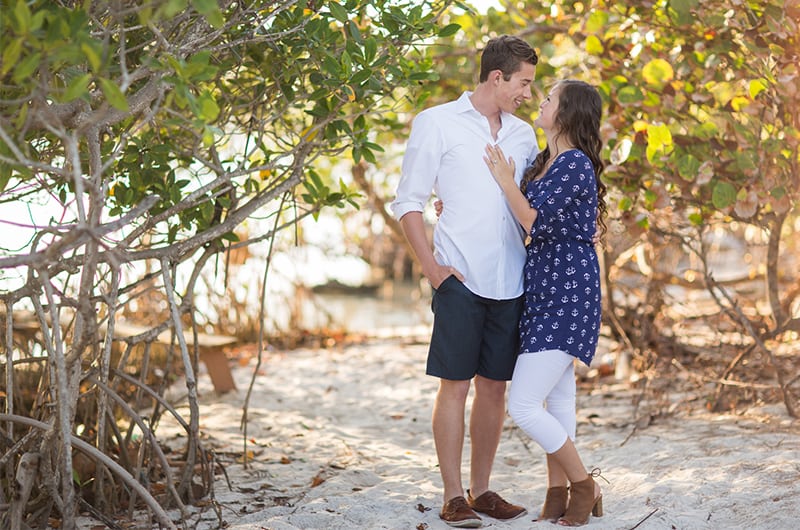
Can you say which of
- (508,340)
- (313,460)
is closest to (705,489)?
(508,340)

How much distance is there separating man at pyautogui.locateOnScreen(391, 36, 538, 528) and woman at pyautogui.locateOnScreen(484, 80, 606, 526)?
0.08 meters

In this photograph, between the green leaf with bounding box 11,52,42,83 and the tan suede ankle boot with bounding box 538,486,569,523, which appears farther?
the tan suede ankle boot with bounding box 538,486,569,523

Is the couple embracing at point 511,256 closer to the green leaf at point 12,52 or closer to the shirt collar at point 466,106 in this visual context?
the shirt collar at point 466,106

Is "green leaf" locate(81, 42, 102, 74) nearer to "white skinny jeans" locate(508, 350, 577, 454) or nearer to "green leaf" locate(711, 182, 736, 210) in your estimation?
"white skinny jeans" locate(508, 350, 577, 454)

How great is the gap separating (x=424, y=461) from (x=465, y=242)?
1.53m

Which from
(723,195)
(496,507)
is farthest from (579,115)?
(496,507)

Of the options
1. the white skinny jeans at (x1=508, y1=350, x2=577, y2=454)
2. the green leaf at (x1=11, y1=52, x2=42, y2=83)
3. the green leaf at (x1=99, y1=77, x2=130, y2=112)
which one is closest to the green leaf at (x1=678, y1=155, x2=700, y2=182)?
the white skinny jeans at (x1=508, y1=350, x2=577, y2=454)

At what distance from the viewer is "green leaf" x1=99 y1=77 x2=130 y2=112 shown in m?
2.20

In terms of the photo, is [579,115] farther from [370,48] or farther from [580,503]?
[580,503]

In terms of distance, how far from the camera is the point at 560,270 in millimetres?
3166

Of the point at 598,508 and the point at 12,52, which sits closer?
the point at 12,52

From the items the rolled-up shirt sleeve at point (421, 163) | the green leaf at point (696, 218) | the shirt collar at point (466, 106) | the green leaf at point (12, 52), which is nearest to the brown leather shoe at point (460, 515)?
the rolled-up shirt sleeve at point (421, 163)

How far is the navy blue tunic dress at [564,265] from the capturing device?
10.3 ft

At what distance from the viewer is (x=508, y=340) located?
10.9 feet
